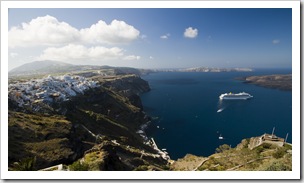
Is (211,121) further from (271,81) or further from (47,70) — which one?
(47,70)

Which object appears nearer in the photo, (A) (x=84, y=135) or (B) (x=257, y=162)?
(B) (x=257, y=162)

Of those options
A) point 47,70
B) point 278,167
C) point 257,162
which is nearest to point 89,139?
point 257,162

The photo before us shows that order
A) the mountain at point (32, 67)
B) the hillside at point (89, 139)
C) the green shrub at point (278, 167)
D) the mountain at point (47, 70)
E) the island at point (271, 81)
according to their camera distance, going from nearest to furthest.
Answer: the green shrub at point (278, 167) < the hillside at point (89, 139) < the mountain at point (32, 67) < the mountain at point (47, 70) < the island at point (271, 81)

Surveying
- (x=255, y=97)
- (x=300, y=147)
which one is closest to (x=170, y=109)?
(x=255, y=97)

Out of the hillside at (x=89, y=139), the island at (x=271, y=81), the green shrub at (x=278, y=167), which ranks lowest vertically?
the hillside at (x=89, y=139)

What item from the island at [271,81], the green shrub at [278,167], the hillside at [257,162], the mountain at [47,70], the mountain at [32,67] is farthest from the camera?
the island at [271,81]

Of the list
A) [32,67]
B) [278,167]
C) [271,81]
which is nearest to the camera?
[278,167]

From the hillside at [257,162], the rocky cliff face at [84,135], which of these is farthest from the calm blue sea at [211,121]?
the hillside at [257,162]

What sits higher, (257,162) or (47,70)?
(47,70)

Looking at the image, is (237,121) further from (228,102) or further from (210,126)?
(228,102)

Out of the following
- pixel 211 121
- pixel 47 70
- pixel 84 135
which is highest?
pixel 47 70

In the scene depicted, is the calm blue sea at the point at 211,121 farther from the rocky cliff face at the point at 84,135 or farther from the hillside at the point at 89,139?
the rocky cliff face at the point at 84,135
